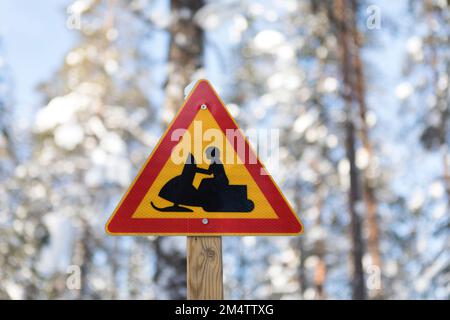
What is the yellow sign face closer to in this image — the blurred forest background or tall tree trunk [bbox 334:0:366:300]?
the blurred forest background

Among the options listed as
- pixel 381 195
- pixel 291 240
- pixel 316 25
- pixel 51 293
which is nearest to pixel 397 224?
pixel 381 195

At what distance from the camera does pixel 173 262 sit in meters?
6.30

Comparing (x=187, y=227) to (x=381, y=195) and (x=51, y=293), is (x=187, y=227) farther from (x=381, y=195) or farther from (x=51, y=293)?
(x=381, y=195)

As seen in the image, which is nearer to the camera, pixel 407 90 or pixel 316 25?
pixel 316 25

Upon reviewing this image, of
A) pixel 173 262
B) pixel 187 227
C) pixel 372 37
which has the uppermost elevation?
pixel 372 37

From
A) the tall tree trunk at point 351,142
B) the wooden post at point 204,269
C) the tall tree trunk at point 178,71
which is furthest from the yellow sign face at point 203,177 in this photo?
the tall tree trunk at point 351,142

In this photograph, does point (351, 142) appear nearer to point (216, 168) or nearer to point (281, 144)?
point (281, 144)

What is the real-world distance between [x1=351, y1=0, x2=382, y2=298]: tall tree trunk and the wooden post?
1213 cm

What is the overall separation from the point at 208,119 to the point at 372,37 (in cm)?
1425

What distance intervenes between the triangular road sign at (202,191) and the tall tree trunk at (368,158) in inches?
466

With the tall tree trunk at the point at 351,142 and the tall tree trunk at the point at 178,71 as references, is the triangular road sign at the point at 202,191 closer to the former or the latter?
the tall tree trunk at the point at 178,71

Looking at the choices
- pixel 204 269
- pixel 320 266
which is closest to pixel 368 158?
pixel 320 266

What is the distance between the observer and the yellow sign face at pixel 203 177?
3686 millimetres

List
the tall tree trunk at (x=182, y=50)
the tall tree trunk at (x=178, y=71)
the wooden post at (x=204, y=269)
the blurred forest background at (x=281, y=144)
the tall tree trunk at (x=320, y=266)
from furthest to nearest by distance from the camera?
the tall tree trunk at (x=320, y=266)
the blurred forest background at (x=281, y=144)
the tall tree trunk at (x=182, y=50)
the tall tree trunk at (x=178, y=71)
the wooden post at (x=204, y=269)
